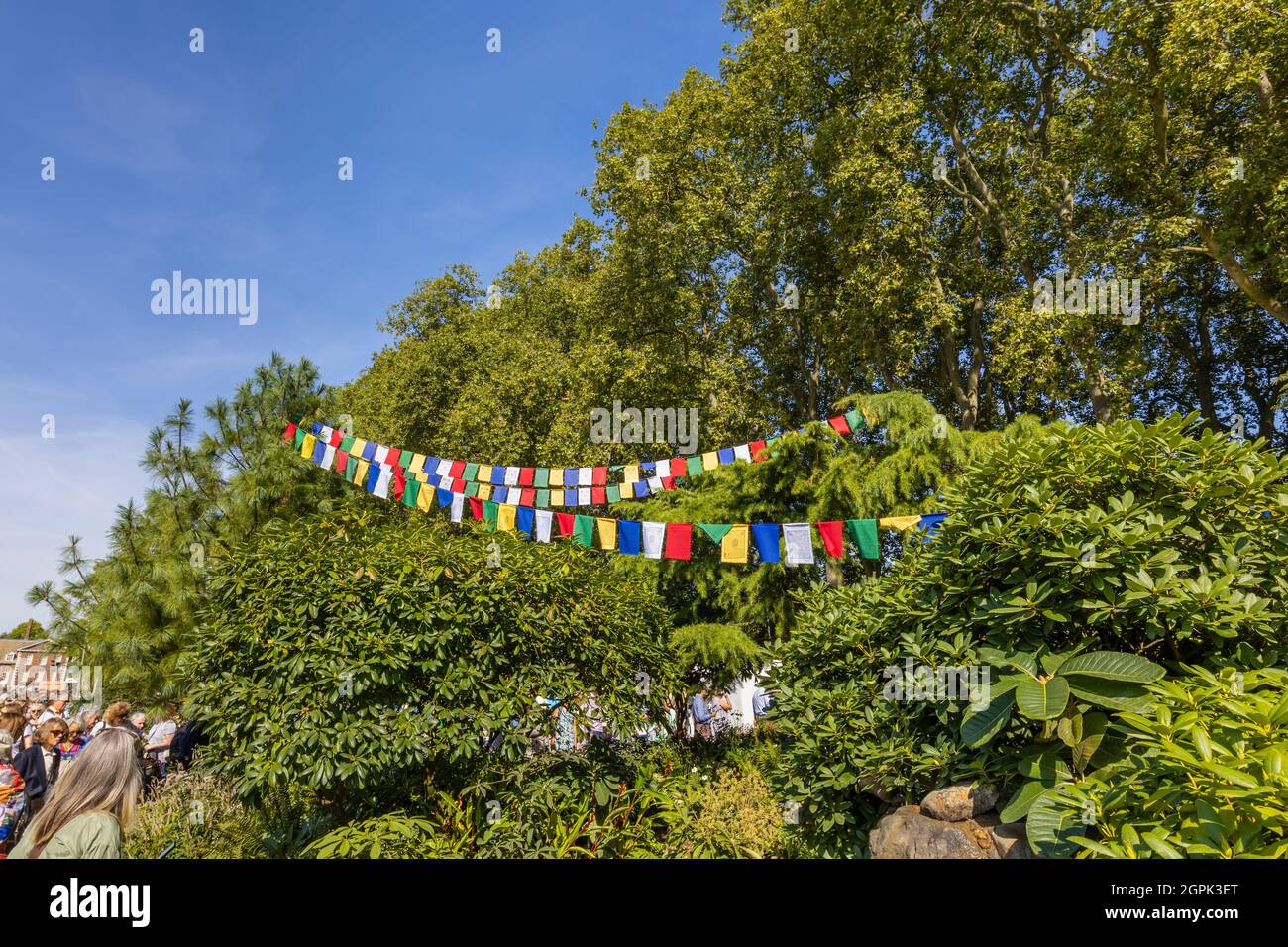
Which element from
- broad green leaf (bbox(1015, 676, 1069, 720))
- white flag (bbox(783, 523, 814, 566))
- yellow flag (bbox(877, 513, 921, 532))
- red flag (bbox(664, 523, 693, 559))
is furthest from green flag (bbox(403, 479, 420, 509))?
broad green leaf (bbox(1015, 676, 1069, 720))

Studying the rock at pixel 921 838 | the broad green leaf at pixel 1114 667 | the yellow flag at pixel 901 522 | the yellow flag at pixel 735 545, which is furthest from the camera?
the yellow flag at pixel 735 545

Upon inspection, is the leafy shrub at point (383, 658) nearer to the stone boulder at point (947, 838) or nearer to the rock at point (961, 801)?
the stone boulder at point (947, 838)

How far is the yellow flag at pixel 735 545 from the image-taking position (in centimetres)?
798

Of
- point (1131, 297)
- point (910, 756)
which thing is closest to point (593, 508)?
point (1131, 297)

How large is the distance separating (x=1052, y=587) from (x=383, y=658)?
4233mm

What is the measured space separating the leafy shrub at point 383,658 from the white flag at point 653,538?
2.51 meters

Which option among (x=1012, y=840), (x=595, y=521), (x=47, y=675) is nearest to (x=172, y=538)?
(x=595, y=521)

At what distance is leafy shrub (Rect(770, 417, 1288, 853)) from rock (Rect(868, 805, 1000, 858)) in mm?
244

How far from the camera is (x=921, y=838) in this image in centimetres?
386

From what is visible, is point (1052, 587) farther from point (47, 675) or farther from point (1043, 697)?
point (47, 675)

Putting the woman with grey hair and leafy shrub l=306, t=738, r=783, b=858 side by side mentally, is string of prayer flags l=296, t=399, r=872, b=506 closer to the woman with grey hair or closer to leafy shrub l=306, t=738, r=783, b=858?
leafy shrub l=306, t=738, r=783, b=858

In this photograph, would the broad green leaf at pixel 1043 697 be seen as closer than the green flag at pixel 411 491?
Yes

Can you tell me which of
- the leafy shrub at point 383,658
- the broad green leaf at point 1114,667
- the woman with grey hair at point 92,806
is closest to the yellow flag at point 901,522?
the leafy shrub at point 383,658
